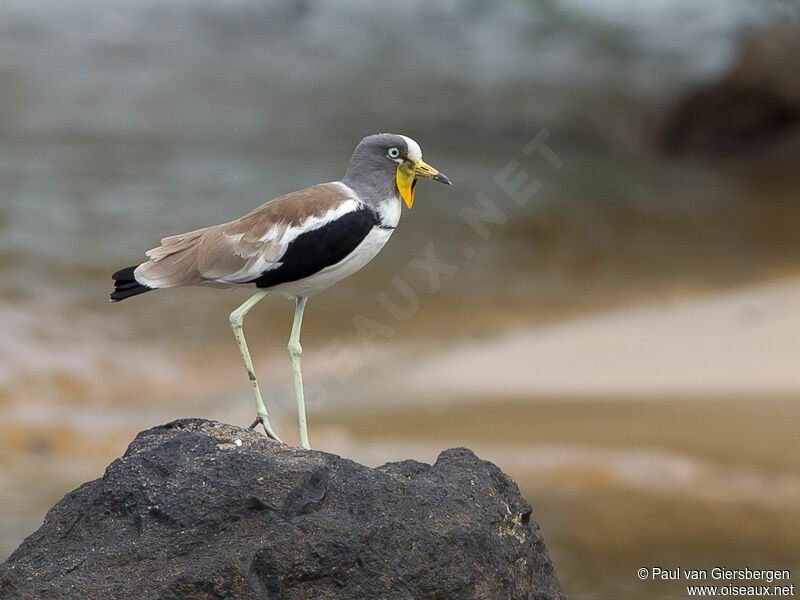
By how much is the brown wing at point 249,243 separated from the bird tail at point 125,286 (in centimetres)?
2

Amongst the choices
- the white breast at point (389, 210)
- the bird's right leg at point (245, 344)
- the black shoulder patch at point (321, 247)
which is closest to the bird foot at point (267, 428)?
the bird's right leg at point (245, 344)

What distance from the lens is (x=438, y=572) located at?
10.7ft

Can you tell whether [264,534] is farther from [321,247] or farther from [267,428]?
[321,247]

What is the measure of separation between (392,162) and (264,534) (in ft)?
4.48

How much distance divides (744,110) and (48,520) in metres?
8.85

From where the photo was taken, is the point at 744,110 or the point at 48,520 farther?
the point at 744,110

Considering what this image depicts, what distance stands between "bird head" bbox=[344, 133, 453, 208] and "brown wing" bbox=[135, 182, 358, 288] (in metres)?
0.11

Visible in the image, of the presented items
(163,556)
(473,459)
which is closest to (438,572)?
(473,459)

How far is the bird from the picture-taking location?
3674 mm

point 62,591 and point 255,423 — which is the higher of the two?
point 255,423

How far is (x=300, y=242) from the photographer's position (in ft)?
12.0

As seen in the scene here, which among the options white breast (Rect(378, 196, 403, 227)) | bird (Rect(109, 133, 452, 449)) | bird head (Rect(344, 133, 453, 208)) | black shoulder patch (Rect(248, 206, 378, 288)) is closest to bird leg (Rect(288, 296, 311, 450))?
bird (Rect(109, 133, 452, 449))

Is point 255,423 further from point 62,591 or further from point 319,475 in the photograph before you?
point 62,591

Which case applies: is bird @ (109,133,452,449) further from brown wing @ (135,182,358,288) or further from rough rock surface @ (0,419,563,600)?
rough rock surface @ (0,419,563,600)
